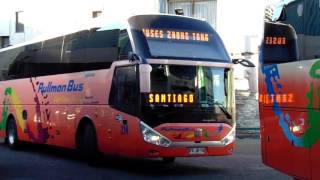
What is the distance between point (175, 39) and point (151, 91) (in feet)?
4.74

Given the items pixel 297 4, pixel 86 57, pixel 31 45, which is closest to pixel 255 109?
pixel 31 45

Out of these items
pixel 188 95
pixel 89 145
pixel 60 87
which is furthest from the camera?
pixel 60 87

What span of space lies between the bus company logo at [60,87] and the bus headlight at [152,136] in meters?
3.19

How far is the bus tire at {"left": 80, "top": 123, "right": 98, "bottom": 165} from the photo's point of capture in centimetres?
1421

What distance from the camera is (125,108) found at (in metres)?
13.0

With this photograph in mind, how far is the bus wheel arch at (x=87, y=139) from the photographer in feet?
46.7

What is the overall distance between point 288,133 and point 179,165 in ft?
24.4

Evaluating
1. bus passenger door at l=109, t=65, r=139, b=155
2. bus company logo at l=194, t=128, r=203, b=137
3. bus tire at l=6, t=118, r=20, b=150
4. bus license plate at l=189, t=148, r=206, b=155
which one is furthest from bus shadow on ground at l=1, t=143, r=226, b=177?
bus tire at l=6, t=118, r=20, b=150

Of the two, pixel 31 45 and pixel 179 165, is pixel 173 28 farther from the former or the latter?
pixel 31 45

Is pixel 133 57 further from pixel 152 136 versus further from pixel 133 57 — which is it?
pixel 152 136

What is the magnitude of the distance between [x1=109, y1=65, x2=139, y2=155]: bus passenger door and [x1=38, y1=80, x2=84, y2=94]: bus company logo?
191 cm

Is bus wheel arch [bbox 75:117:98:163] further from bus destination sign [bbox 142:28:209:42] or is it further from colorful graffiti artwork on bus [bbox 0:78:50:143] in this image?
bus destination sign [bbox 142:28:209:42]

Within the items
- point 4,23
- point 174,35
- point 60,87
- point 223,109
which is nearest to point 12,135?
point 60,87

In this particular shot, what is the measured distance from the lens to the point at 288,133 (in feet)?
24.7
